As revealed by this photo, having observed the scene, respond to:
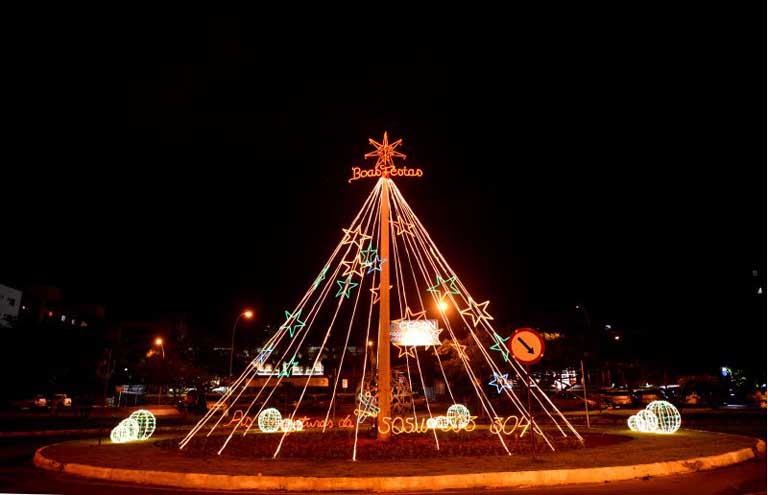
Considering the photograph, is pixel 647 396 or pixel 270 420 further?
pixel 647 396

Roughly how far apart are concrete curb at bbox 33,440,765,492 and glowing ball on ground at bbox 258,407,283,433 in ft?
29.8

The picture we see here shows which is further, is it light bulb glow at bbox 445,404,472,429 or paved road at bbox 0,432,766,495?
light bulb glow at bbox 445,404,472,429

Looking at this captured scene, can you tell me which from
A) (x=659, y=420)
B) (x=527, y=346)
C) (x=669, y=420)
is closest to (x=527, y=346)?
(x=527, y=346)

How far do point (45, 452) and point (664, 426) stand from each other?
1652 centimetres

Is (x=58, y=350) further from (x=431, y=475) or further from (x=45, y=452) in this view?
(x=431, y=475)

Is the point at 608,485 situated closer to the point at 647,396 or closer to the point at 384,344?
the point at 384,344

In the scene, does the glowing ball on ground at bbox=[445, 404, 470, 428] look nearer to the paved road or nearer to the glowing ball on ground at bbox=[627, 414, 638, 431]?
the glowing ball on ground at bbox=[627, 414, 638, 431]

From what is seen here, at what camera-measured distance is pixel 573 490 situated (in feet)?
32.3

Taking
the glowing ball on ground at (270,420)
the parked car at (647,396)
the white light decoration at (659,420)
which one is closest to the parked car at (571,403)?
the parked car at (647,396)

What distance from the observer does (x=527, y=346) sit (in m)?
11.5

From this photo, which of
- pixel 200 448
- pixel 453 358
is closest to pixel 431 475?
pixel 200 448

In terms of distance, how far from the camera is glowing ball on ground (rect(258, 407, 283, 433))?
67.3 ft

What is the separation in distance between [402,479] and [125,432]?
1131cm

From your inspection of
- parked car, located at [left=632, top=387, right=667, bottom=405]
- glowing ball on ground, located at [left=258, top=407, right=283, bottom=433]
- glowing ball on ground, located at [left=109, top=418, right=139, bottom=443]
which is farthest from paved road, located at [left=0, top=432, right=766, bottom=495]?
parked car, located at [left=632, top=387, right=667, bottom=405]
